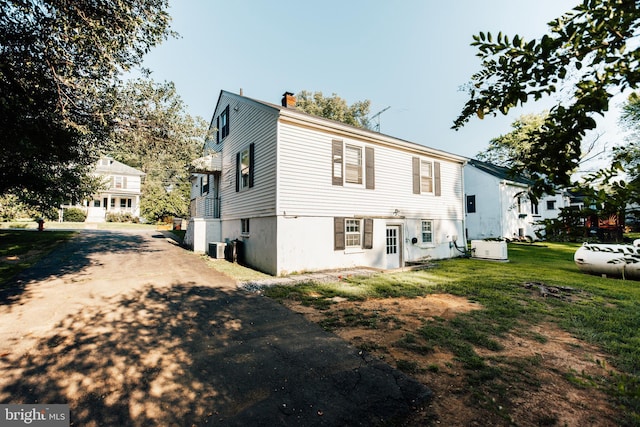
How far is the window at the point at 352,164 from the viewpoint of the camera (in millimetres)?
11875

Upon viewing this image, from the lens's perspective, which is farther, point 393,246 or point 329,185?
point 393,246

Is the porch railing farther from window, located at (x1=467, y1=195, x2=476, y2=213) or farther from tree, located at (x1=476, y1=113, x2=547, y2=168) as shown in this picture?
tree, located at (x1=476, y1=113, x2=547, y2=168)

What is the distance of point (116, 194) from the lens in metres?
38.2

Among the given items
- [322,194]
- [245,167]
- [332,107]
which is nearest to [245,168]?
[245,167]

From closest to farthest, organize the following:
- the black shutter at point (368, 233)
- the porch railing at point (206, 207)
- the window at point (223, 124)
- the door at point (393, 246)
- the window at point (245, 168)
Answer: the black shutter at point (368, 233) → the window at point (245, 168) → the door at point (393, 246) → the window at point (223, 124) → the porch railing at point (206, 207)

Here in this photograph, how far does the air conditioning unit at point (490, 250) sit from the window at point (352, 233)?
7.97 metres

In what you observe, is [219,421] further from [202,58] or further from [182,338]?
[202,58]

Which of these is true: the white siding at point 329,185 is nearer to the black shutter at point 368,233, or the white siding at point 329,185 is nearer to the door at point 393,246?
the black shutter at point 368,233

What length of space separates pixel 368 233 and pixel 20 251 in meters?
16.0

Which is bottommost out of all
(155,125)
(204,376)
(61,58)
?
(204,376)

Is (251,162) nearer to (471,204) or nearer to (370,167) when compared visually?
(370,167)

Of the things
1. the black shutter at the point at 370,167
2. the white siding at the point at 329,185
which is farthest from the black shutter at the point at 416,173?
the black shutter at the point at 370,167

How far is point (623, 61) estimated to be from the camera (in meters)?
1.95

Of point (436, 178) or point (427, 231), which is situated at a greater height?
point (436, 178)
